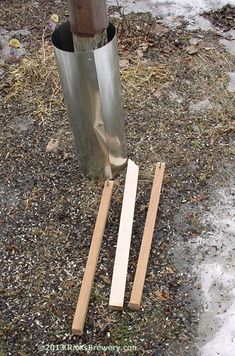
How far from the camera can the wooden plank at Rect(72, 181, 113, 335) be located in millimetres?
2250

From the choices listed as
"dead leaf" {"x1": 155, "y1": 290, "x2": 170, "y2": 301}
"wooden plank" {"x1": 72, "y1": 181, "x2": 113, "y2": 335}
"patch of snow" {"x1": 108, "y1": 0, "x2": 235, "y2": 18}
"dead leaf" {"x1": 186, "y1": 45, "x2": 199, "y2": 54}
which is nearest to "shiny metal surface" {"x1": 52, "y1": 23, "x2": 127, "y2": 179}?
"wooden plank" {"x1": 72, "y1": 181, "x2": 113, "y2": 335}

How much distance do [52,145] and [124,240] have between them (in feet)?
3.21

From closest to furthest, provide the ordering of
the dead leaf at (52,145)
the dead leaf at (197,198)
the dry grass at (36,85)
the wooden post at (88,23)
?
the wooden post at (88,23)
the dead leaf at (197,198)
the dead leaf at (52,145)
the dry grass at (36,85)

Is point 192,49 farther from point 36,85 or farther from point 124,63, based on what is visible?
point 36,85

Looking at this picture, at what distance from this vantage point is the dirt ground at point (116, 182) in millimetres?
2318

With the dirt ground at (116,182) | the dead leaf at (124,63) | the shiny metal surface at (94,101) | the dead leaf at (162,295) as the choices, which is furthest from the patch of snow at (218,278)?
the dead leaf at (124,63)

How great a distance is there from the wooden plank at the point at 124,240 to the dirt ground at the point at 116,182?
0.07 metres

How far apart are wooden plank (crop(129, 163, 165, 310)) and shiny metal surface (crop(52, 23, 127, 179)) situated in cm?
29

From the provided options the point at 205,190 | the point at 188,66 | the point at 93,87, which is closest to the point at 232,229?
the point at 205,190

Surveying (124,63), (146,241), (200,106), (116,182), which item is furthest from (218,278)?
(124,63)

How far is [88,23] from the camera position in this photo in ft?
7.47

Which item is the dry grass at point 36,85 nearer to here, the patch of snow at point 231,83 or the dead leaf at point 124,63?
the dead leaf at point 124,63

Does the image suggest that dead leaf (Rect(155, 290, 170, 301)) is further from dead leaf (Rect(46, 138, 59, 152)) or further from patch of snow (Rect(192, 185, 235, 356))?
dead leaf (Rect(46, 138, 59, 152))

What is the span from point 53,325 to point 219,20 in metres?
3.02
